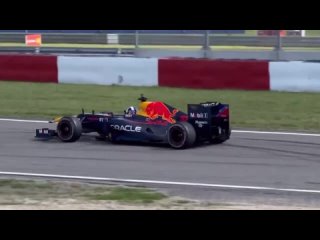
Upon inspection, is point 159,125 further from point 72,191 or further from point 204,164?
point 72,191

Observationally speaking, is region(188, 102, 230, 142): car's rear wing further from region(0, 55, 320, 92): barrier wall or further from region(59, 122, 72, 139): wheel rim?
region(0, 55, 320, 92): barrier wall

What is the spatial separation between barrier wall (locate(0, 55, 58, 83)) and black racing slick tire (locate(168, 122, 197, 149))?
9.42 m

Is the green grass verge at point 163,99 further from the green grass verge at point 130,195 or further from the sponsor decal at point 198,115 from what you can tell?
the green grass verge at point 130,195

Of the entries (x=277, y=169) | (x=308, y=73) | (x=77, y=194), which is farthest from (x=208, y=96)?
(x=77, y=194)

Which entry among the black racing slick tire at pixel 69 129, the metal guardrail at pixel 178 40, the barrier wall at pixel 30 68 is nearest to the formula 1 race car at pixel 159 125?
the black racing slick tire at pixel 69 129

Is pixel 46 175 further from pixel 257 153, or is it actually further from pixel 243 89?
pixel 243 89

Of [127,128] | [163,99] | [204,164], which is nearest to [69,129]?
[127,128]

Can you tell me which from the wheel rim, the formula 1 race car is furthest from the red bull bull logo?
the wheel rim

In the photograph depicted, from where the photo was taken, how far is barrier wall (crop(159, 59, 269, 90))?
65.3ft

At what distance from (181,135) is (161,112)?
1.81ft

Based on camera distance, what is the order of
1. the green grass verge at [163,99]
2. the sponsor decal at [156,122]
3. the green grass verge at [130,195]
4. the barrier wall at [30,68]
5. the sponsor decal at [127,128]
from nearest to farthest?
the green grass verge at [130,195] < the sponsor decal at [156,122] < the sponsor decal at [127,128] < the green grass verge at [163,99] < the barrier wall at [30,68]

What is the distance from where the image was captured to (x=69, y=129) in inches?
557

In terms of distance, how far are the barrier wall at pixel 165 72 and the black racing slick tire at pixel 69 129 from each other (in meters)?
6.74

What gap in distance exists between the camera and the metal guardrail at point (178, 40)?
91.8 feet
